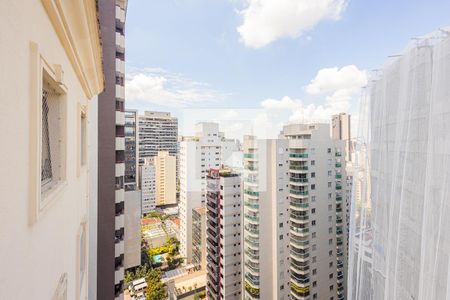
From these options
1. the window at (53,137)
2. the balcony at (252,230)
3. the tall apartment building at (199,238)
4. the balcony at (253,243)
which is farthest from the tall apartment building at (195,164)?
the window at (53,137)

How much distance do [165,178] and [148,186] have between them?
159cm

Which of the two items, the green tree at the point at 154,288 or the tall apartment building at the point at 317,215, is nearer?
the tall apartment building at the point at 317,215

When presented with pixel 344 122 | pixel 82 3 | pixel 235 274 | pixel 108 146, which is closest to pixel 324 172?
pixel 235 274

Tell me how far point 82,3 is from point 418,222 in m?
2.96

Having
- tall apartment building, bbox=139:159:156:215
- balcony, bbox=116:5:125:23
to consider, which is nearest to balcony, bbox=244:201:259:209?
balcony, bbox=116:5:125:23

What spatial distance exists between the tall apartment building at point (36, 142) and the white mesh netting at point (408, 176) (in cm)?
221

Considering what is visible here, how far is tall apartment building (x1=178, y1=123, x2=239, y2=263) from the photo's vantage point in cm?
1253

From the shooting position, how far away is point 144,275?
34.8 feet

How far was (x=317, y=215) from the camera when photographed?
8.62 m

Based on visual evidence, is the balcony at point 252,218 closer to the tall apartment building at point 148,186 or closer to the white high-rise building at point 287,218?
the white high-rise building at point 287,218

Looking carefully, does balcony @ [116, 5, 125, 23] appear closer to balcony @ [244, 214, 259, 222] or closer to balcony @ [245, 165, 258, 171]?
balcony @ [245, 165, 258, 171]

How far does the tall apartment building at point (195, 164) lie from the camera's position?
41.1ft

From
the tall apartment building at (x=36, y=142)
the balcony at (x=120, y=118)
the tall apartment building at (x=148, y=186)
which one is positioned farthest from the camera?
the tall apartment building at (x=148, y=186)

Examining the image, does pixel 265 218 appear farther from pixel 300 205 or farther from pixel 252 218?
pixel 300 205
